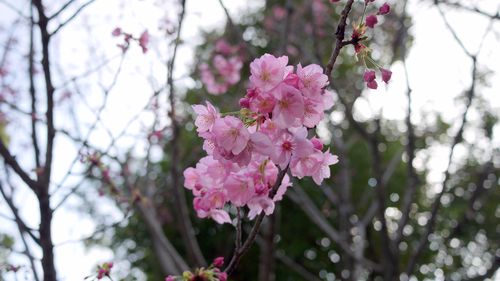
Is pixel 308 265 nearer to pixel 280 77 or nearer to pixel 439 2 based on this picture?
pixel 439 2

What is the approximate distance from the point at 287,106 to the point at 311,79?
4.5 inches

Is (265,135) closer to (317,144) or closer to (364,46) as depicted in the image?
(317,144)

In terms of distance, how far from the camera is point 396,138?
8.41 m

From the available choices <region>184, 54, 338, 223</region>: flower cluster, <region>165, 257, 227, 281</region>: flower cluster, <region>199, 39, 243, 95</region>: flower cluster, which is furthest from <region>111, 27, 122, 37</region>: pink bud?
<region>165, 257, 227, 281</region>: flower cluster

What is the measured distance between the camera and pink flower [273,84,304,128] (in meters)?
1.06

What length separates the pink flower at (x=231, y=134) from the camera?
1073 mm

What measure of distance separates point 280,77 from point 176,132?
251 centimetres

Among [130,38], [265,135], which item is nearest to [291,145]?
[265,135]

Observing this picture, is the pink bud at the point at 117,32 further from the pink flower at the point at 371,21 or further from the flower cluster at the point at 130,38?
the pink flower at the point at 371,21

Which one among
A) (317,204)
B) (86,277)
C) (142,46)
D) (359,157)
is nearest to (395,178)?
(359,157)

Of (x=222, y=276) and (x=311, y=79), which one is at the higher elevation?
(x=311, y=79)

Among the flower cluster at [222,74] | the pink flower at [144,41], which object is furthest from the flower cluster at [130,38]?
the flower cluster at [222,74]

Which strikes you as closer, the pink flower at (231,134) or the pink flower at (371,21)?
the pink flower at (231,134)

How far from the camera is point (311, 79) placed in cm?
113
